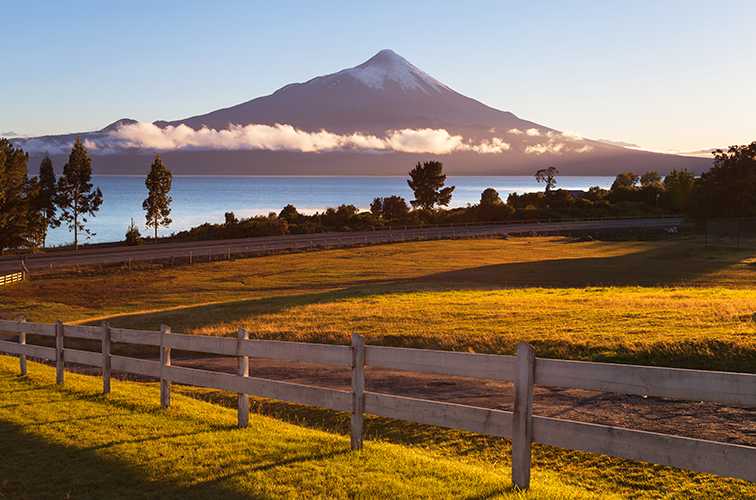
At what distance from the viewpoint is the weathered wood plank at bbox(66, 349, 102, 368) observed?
14.0 m

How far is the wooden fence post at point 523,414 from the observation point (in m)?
7.70

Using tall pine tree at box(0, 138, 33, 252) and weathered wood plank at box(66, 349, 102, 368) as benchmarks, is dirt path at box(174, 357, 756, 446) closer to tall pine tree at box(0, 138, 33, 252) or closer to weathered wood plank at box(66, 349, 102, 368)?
weathered wood plank at box(66, 349, 102, 368)

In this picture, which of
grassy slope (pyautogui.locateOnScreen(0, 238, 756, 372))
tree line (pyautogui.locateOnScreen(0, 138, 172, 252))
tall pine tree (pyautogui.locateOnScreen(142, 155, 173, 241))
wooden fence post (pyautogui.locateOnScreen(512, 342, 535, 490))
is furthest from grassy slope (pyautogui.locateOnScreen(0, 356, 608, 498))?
tall pine tree (pyautogui.locateOnScreen(142, 155, 173, 241))

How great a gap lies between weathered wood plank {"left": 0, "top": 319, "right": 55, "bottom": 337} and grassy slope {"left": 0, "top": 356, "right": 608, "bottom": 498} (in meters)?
3.21

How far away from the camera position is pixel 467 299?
34938 millimetres

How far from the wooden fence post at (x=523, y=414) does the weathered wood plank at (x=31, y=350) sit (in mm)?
10479

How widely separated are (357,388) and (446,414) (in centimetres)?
129

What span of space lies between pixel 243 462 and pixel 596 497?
398cm

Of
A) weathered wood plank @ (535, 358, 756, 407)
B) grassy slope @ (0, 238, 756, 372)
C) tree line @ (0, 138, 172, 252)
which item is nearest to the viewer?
weathered wood plank @ (535, 358, 756, 407)

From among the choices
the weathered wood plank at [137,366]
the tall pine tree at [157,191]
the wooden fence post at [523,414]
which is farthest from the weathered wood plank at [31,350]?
the tall pine tree at [157,191]

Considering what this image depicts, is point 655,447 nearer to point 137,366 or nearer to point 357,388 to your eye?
point 357,388

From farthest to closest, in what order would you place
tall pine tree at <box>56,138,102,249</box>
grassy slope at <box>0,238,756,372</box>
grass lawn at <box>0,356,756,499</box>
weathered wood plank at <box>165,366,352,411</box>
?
tall pine tree at <box>56,138,102,249</box>
grassy slope at <box>0,238,756,372</box>
weathered wood plank at <box>165,366,352,411</box>
grass lawn at <box>0,356,756,499</box>

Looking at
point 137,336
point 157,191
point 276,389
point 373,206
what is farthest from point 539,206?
point 276,389

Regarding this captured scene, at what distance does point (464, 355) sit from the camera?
831cm
